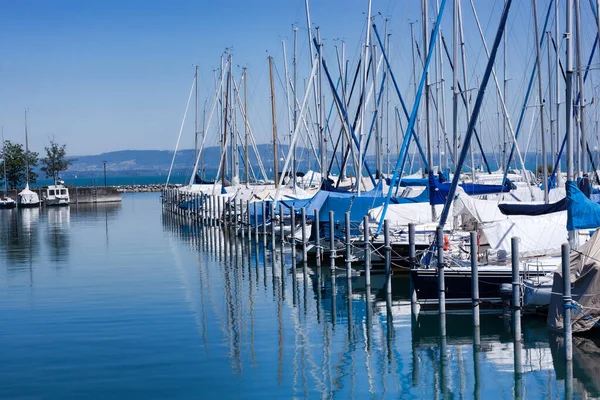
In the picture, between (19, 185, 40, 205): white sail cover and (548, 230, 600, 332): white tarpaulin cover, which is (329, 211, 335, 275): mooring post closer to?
(548, 230, 600, 332): white tarpaulin cover

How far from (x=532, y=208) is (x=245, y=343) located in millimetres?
11309

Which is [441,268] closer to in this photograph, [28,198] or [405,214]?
[405,214]

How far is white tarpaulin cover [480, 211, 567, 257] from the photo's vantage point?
22.8 m

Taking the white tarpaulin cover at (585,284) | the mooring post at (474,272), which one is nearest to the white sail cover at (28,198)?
the mooring post at (474,272)

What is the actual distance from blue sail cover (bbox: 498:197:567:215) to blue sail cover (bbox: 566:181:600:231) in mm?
6289

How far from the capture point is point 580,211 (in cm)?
1927

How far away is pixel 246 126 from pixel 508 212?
143 ft

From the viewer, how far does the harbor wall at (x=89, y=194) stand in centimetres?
9313

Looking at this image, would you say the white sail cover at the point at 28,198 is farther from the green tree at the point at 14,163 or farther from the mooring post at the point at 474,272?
the mooring post at the point at 474,272

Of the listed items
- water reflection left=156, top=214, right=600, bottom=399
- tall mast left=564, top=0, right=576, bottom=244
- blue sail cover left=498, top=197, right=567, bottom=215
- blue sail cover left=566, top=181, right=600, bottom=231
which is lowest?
water reflection left=156, top=214, right=600, bottom=399

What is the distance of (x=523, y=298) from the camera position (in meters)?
20.1

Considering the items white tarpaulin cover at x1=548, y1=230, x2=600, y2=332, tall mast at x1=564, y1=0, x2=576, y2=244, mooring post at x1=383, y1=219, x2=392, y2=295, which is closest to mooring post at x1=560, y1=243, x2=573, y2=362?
white tarpaulin cover at x1=548, y1=230, x2=600, y2=332

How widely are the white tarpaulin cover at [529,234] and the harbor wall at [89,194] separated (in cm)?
7551

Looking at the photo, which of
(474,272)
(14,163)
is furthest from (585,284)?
(14,163)
